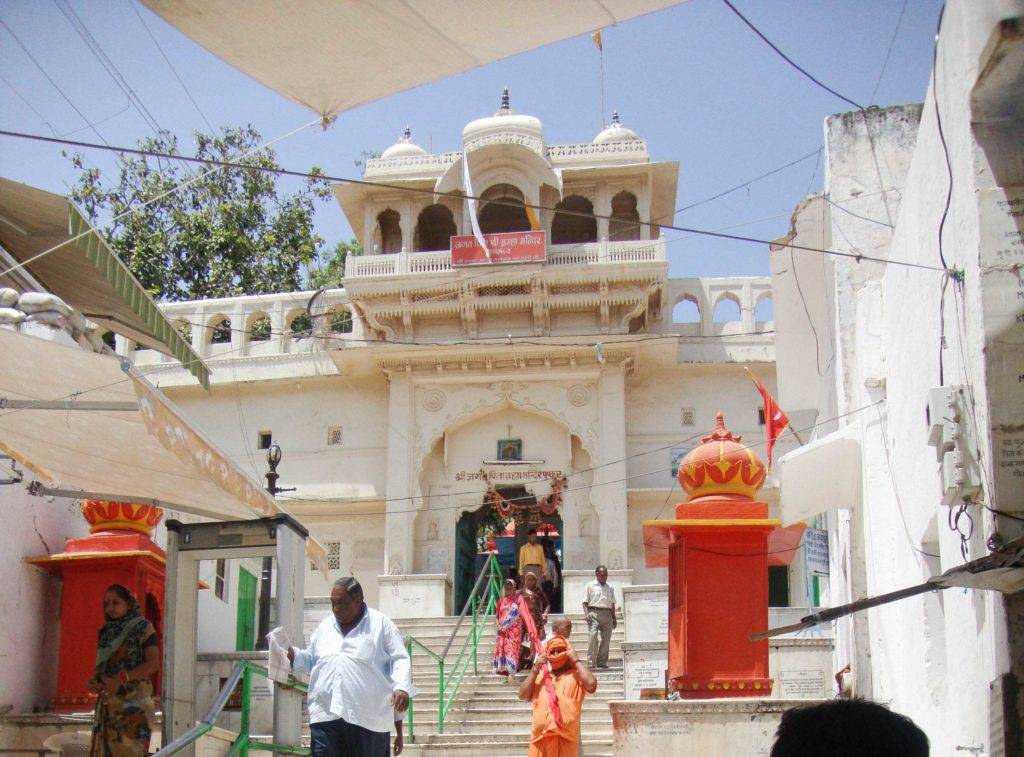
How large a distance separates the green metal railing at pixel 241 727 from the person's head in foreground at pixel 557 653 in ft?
6.48

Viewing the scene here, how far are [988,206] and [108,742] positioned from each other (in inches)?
221

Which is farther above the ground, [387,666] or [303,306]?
[303,306]

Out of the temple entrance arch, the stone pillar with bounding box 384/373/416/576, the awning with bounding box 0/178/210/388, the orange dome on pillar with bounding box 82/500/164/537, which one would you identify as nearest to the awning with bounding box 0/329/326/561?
the awning with bounding box 0/178/210/388

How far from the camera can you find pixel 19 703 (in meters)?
12.4

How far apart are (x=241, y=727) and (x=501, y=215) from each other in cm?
2064

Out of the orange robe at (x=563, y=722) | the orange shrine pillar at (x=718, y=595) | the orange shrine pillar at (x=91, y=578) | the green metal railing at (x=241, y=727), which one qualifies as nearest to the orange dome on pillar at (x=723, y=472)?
the orange shrine pillar at (x=718, y=595)

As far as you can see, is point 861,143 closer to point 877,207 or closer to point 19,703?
point 877,207

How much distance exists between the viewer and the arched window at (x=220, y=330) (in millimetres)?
27267

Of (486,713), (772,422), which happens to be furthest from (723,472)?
(772,422)

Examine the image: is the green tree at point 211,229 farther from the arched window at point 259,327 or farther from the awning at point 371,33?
the awning at point 371,33

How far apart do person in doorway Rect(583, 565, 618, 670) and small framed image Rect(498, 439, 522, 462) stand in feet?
29.2

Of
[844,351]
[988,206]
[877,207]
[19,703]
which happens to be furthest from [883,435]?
[19,703]

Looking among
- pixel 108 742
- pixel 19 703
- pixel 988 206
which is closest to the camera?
pixel 988 206

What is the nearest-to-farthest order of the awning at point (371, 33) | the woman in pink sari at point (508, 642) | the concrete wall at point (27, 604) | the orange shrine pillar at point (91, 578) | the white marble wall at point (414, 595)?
the awning at point (371, 33), the concrete wall at point (27, 604), the orange shrine pillar at point (91, 578), the woman in pink sari at point (508, 642), the white marble wall at point (414, 595)
